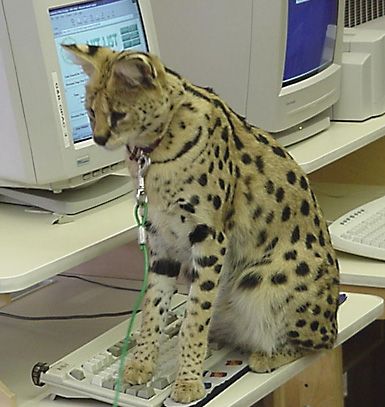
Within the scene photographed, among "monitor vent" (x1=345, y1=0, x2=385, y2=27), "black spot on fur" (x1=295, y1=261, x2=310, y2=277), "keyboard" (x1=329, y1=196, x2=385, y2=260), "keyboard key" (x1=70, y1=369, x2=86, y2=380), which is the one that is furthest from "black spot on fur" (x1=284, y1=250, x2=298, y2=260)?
"monitor vent" (x1=345, y1=0, x2=385, y2=27)

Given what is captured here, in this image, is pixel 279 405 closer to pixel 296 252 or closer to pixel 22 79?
pixel 296 252

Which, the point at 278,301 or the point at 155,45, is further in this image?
the point at 155,45

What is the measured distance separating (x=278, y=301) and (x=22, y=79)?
526mm

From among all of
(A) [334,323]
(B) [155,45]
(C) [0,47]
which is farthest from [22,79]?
(A) [334,323]

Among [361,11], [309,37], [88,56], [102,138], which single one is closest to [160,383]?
[102,138]

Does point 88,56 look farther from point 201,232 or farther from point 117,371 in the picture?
point 117,371

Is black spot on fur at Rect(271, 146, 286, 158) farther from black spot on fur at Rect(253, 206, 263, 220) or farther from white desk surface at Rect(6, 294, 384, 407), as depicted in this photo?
white desk surface at Rect(6, 294, 384, 407)

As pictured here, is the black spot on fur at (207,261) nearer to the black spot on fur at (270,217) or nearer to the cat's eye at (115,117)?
the black spot on fur at (270,217)

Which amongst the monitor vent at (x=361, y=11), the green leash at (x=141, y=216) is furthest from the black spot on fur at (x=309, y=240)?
the monitor vent at (x=361, y=11)

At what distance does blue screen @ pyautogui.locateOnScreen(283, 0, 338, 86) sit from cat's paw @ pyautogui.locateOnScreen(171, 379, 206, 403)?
34.1 inches

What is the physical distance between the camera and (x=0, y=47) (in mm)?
1596

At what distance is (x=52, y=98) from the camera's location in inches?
63.9

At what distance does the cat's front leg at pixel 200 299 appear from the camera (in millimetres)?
1448

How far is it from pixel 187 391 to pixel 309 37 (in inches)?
40.6
